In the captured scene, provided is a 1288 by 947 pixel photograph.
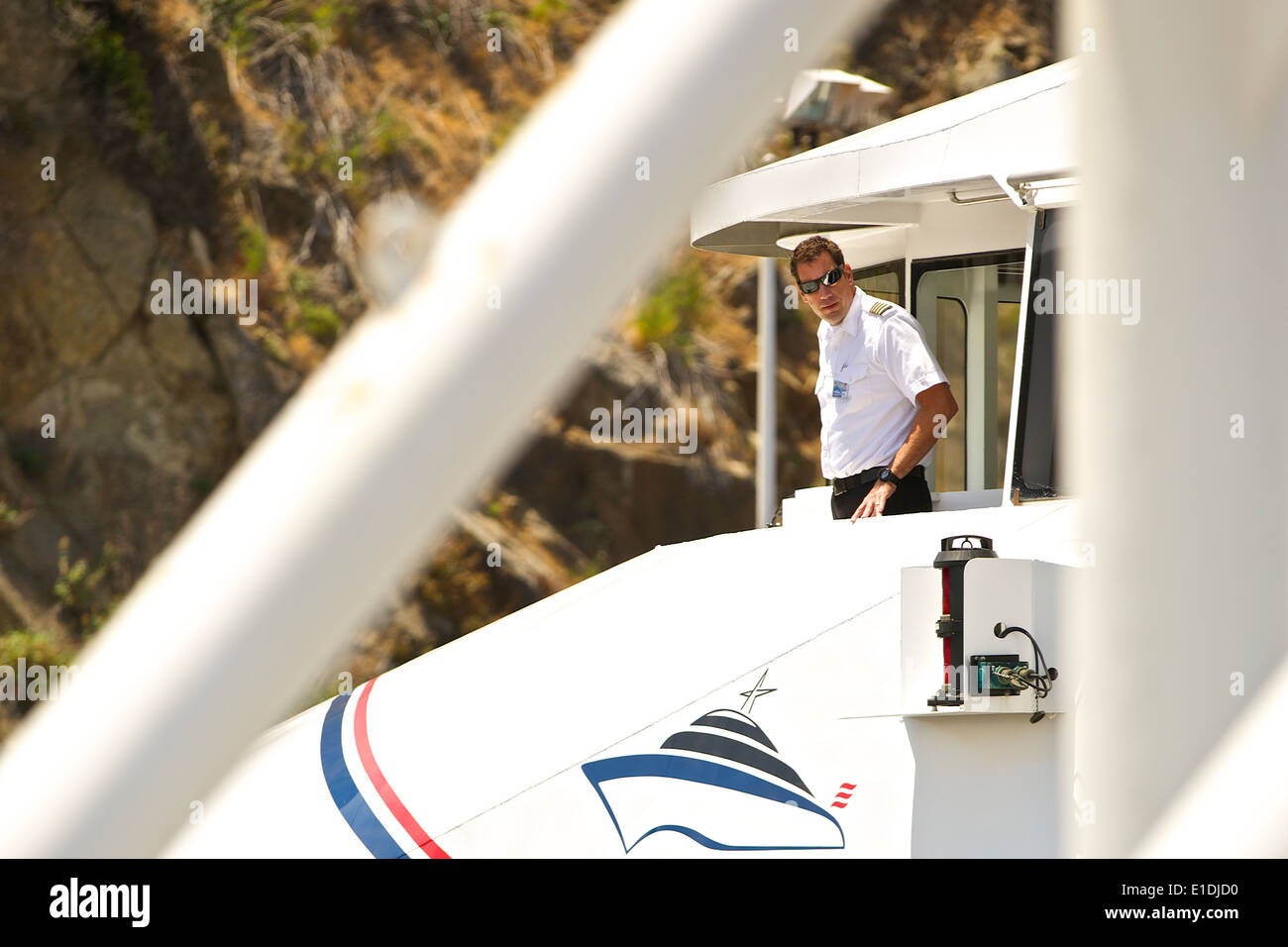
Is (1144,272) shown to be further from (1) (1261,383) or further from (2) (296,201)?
(2) (296,201)

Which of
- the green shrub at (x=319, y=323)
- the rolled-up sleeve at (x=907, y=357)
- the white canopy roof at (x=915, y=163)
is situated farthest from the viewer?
the green shrub at (x=319, y=323)

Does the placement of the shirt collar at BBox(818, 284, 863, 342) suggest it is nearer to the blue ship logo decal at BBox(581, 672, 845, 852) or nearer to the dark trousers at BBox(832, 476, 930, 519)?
the dark trousers at BBox(832, 476, 930, 519)

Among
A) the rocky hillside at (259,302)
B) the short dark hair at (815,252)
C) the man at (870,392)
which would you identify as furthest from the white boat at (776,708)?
the rocky hillside at (259,302)

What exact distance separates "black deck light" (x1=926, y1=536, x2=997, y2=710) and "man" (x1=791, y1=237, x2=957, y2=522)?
1067 mm

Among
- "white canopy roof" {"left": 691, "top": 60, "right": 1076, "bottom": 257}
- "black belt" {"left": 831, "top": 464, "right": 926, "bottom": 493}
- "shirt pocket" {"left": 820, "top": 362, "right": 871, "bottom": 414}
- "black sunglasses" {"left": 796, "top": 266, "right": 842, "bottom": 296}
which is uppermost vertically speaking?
"white canopy roof" {"left": 691, "top": 60, "right": 1076, "bottom": 257}

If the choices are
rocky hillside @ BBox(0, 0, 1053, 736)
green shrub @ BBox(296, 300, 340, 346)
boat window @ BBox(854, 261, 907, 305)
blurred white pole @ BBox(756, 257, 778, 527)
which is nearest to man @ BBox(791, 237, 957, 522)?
boat window @ BBox(854, 261, 907, 305)

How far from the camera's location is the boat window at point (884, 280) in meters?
6.53

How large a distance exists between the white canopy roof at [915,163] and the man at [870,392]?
262 millimetres

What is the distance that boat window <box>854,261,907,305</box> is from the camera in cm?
653

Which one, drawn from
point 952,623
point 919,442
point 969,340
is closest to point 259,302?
point 969,340

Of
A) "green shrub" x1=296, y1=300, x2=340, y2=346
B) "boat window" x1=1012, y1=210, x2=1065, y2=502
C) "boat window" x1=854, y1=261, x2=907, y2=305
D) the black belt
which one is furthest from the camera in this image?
"green shrub" x1=296, y1=300, x2=340, y2=346

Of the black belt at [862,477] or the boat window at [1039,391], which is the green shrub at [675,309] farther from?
the boat window at [1039,391]

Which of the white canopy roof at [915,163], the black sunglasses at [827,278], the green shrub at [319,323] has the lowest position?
the black sunglasses at [827,278]

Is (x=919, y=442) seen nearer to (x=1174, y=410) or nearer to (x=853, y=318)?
(x=853, y=318)
